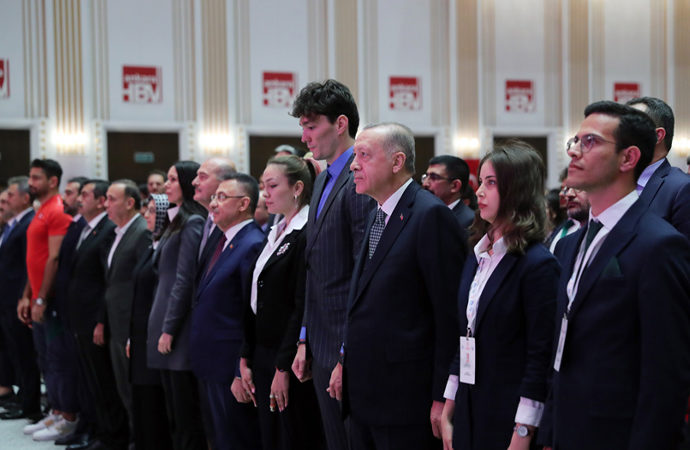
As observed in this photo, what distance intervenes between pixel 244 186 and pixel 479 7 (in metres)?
9.95

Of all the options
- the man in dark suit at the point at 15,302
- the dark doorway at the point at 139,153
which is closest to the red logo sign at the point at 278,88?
the dark doorway at the point at 139,153

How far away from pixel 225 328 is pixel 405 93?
920cm

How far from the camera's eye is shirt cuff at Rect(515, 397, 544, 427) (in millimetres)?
2031

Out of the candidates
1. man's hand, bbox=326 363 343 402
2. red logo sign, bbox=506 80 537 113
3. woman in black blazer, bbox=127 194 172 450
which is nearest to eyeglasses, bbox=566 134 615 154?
man's hand, bbox=326 363 343 402

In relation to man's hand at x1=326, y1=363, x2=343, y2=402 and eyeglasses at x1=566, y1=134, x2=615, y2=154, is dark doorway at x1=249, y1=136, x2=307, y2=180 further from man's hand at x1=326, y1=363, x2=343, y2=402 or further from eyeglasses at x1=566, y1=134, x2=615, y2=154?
eyeglasses at x1=566, y1=134, x2=615, y2=154

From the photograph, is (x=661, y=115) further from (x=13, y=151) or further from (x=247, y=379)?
(x=13, y=151)

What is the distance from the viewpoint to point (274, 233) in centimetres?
341

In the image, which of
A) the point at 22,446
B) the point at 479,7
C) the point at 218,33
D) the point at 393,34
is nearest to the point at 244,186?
the point at 22,446

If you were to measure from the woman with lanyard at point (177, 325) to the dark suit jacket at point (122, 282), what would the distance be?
45 centimetres

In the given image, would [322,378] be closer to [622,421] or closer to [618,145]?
[622,421]

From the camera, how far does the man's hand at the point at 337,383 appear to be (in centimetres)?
255

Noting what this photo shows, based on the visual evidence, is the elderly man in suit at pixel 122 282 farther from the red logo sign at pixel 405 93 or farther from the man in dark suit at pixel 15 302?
the red logo sign at pixel 405 93

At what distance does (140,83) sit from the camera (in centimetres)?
1101

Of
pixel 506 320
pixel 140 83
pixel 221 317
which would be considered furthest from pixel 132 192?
pixel 140 83
